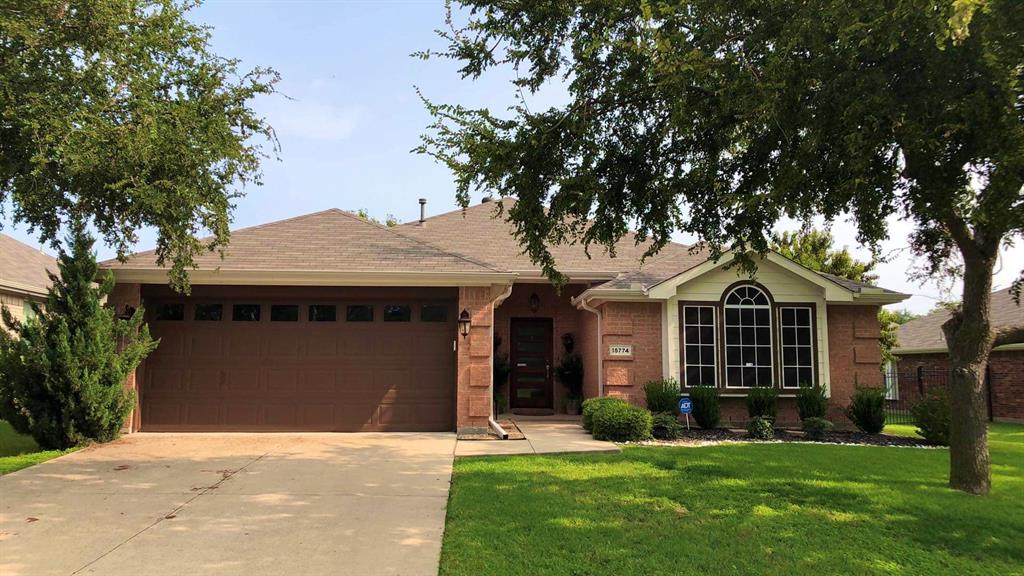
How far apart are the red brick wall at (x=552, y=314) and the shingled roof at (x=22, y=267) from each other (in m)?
9.69

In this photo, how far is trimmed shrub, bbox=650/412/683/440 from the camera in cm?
1089

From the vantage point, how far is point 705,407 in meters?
11.9

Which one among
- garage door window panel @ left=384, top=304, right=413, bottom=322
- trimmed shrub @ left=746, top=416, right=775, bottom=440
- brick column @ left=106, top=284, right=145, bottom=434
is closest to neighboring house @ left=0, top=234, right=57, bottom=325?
brick column @ left=106, top=284, right=145, bottom=434

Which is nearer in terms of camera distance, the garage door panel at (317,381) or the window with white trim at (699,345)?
the garage door panel at (317,381)

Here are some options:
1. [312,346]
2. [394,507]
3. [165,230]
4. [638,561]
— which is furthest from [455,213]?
[638,561]

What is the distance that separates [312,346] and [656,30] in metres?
8.40

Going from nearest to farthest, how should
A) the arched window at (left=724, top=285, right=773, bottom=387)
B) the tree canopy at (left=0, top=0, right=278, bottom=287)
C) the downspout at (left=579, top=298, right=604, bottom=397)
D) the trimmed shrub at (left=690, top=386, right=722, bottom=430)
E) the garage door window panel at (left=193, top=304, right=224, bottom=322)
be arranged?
the tree canopy at (left=0, top=0, right=278, bottom=287), the garage door window panel at (left=193, top=304, right=224, bottom=322), the trimmed shrub at (left=690, top=386, right=722, bottom=430), the arched window at (left=724, top=285, right=773, bottom=387), the downspout at (left=579, top=298, right=604, bottom=397)

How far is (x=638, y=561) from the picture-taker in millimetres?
4699

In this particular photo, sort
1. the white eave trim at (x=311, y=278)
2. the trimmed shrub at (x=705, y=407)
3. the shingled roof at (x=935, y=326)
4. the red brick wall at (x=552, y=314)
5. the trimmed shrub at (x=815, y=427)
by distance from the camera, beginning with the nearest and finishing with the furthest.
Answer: the white eave trim at (x=311, y=278)
the trimmed shrub at (x=815, y=427)
the trimmed shrub at (x=705, y=407)
the red brick wall at (x=552, y=314)
the shingled roof at (x=935, y=326)

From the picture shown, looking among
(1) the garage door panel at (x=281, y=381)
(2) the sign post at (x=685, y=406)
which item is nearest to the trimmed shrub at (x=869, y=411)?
(2) the sign post at (x=685, y=406)

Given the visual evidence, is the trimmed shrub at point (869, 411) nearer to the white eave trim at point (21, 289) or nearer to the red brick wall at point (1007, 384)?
the red brick wall at point (1007, 384)

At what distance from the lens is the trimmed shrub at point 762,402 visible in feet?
39.2

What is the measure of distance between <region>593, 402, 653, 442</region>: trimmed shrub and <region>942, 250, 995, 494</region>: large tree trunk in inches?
173

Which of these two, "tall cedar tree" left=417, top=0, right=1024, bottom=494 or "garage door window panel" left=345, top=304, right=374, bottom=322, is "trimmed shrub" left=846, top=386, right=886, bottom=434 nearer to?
"tall cedar tree" left=417, top=0, right=1024, bottom=494
